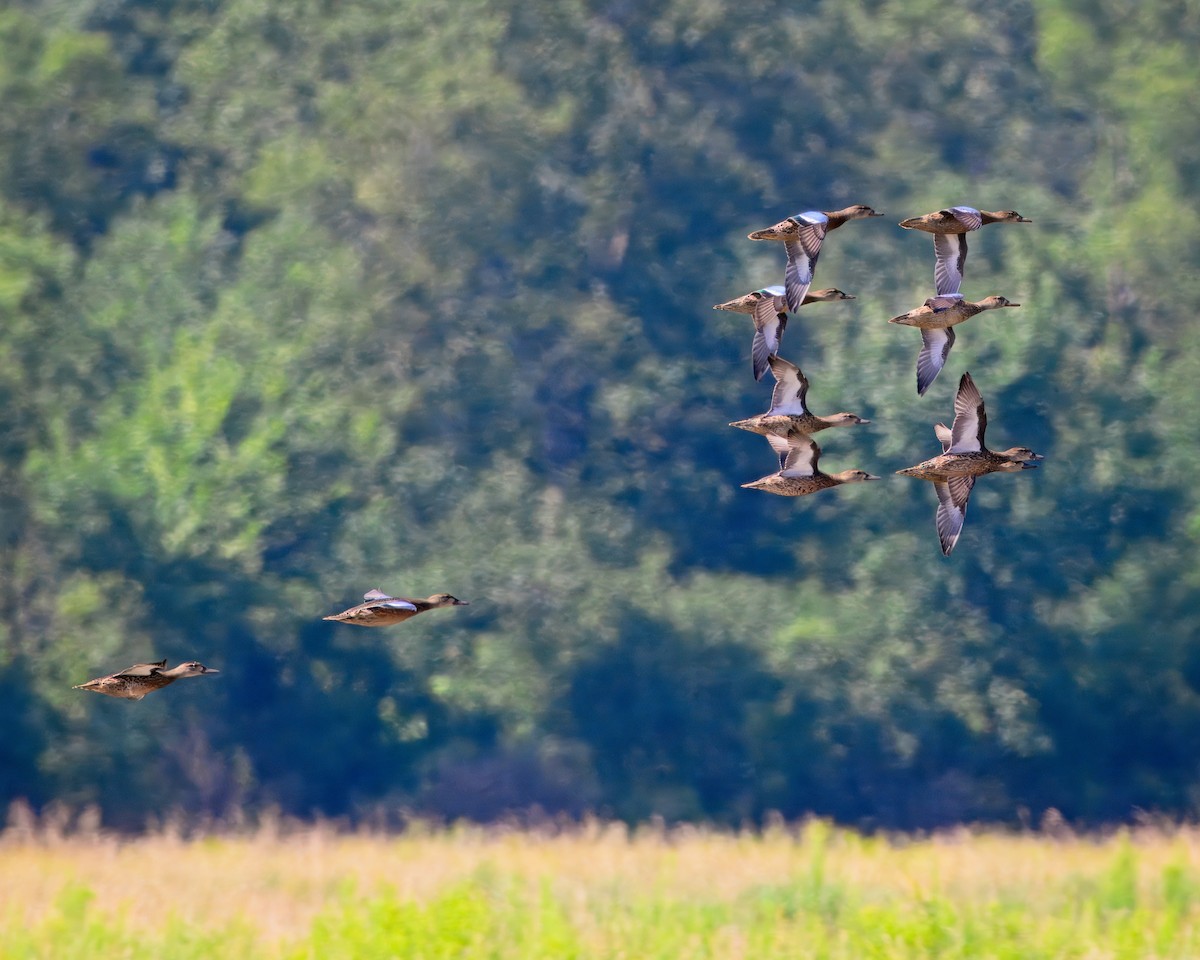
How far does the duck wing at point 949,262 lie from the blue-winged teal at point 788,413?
1.97 feet

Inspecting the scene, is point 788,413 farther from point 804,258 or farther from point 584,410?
point 584,410

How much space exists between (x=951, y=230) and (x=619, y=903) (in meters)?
7.84

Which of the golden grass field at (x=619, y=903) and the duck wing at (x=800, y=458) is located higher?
the duck wing at (x=800, y=458)

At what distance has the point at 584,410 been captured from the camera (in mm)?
27344

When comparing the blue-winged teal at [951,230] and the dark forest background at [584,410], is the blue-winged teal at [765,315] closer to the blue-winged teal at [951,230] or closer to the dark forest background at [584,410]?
the blue-winged teal at [951,230]

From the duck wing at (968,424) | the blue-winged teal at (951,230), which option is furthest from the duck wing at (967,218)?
the duck wing at (968,424)

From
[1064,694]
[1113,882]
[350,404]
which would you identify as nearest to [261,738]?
[350,404]

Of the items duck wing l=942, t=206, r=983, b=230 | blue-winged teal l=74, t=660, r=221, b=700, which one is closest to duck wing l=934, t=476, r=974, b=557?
duck wing l=942, t=206, r=983, b=230

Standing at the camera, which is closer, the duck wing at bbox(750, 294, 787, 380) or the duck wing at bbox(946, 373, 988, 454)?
the duck wing at bbox(750, 294, 787, 380)

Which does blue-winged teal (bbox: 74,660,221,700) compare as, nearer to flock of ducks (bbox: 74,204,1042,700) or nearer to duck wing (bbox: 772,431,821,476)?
flock of ducks (bbox: 74,204,1042,700)

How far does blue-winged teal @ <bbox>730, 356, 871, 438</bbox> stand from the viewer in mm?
7016

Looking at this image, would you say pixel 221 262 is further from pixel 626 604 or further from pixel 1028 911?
pixel 1028 911

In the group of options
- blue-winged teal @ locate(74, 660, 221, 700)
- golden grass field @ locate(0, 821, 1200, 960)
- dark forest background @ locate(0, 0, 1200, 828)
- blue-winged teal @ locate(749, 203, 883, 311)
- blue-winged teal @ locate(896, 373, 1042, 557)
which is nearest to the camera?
blue-winged teal @ locate(74, 660, 221, 700)

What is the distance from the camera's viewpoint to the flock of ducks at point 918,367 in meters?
7.05
